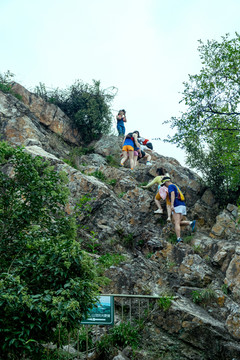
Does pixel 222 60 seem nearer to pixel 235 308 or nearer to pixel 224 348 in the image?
pixel 235 308

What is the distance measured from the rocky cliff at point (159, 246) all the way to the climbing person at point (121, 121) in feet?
8.32

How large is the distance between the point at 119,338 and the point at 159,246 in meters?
4.52

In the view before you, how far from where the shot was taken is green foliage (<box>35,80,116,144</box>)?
75.7ft

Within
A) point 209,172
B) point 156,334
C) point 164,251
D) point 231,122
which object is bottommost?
point 156,334

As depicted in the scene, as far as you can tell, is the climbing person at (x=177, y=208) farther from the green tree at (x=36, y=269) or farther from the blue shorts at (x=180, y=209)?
the green tree at (x=36, y=269)

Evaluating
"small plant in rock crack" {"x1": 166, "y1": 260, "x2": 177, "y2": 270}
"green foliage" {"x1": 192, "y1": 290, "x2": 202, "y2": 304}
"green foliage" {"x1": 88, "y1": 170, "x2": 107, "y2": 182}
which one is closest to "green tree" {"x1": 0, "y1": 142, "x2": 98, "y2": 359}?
"green foliage" {"x1": 192, "y1": 290, "x2": 202, "y2": 304}

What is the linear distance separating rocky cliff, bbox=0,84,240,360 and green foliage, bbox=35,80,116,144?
9.48ft

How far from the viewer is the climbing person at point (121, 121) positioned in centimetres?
2220

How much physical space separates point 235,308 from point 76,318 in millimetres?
5435

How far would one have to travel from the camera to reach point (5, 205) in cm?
721

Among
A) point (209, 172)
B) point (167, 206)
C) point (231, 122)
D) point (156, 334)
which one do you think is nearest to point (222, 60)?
point (231, 122)

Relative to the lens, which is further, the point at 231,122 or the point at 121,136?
the point at 121,136

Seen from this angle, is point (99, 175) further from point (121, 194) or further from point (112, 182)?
point (121, 194)

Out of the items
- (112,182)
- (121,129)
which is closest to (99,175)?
(112,182)
